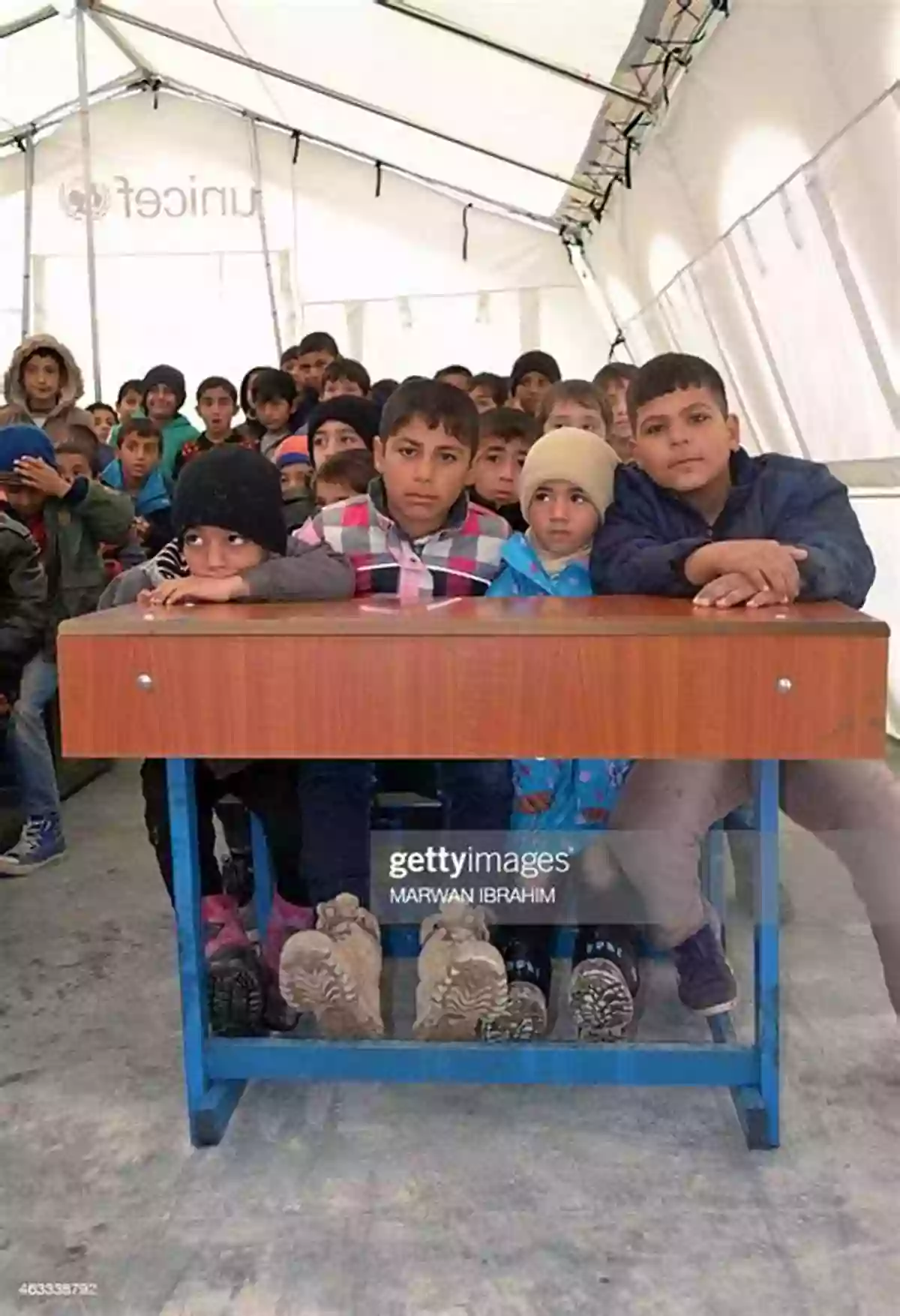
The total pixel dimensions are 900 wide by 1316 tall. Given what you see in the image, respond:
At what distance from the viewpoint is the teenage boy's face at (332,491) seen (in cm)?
270

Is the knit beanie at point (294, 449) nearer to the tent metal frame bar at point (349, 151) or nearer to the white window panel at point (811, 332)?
the white window panel at point (811, 332)

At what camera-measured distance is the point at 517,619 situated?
1487 millimetres

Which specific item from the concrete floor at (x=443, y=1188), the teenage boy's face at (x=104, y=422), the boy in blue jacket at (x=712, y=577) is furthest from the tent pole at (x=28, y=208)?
the boy in blue jacket at (x=712, y=577)

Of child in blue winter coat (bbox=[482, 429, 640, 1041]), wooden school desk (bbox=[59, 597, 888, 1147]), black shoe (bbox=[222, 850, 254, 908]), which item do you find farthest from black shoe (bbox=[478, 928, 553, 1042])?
black shoe (bbox=[222, 850, 254, 908])

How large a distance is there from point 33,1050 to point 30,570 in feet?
4.79

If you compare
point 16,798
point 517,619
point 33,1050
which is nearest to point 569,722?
point 517,619

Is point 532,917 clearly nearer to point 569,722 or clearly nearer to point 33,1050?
point 569,722

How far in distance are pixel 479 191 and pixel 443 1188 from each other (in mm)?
6878

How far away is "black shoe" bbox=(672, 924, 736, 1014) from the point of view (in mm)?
1815

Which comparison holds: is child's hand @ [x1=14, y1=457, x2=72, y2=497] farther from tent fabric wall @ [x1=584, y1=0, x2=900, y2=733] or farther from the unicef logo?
the unicef logo

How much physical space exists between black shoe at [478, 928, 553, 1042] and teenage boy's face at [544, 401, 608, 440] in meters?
1.42

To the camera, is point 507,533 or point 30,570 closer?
point 507,533

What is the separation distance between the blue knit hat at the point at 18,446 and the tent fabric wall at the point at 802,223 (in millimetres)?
2277

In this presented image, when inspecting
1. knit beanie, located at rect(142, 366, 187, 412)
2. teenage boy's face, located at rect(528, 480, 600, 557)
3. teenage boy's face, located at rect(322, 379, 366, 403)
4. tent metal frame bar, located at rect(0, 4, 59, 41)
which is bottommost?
teenage boy's face, located at rect(528, 480, 600, 557)
